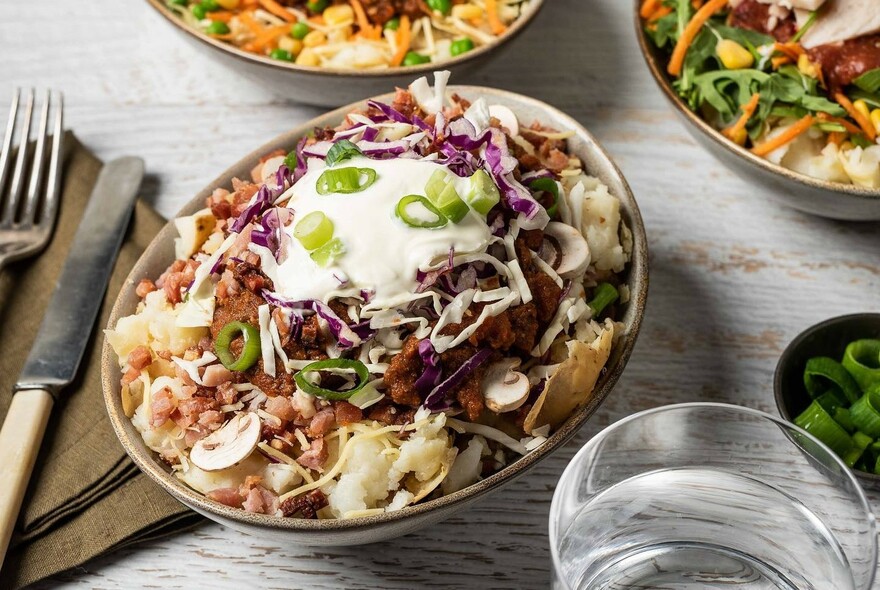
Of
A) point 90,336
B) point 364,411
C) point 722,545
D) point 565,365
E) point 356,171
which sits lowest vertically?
point 90,336

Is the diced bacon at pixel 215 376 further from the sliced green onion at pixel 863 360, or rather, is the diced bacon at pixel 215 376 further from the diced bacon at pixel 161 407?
the sliced green onion at pixel 863 360

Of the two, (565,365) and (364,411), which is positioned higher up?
(565,365)

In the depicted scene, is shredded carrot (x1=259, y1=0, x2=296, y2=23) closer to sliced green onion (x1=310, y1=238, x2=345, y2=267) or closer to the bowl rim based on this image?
the bowl rim

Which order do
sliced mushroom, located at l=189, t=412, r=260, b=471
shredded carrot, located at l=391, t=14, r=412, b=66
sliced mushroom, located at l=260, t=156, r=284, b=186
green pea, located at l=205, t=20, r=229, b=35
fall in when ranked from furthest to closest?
green pea, located at l=205, t=20, r=229, b=35
shredded carrot, located at l=391, t=14, r=412, b=66
sliced mushroom, located at l=260, t=156, r=284, b=186
sliced mushroom, located at l=189, t=412, r=260, b=471

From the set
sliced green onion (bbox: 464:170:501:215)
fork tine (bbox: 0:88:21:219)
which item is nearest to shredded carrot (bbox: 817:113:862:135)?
sliced green onion (bbox: 464:170:501:215)

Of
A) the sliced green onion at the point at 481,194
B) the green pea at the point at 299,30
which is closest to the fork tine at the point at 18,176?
the green pea at the point at 299,30

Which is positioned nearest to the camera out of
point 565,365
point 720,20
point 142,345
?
point 565,365

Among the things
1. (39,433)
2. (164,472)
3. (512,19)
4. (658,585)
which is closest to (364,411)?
(164,472)

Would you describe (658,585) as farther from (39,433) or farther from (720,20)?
(720,20)
